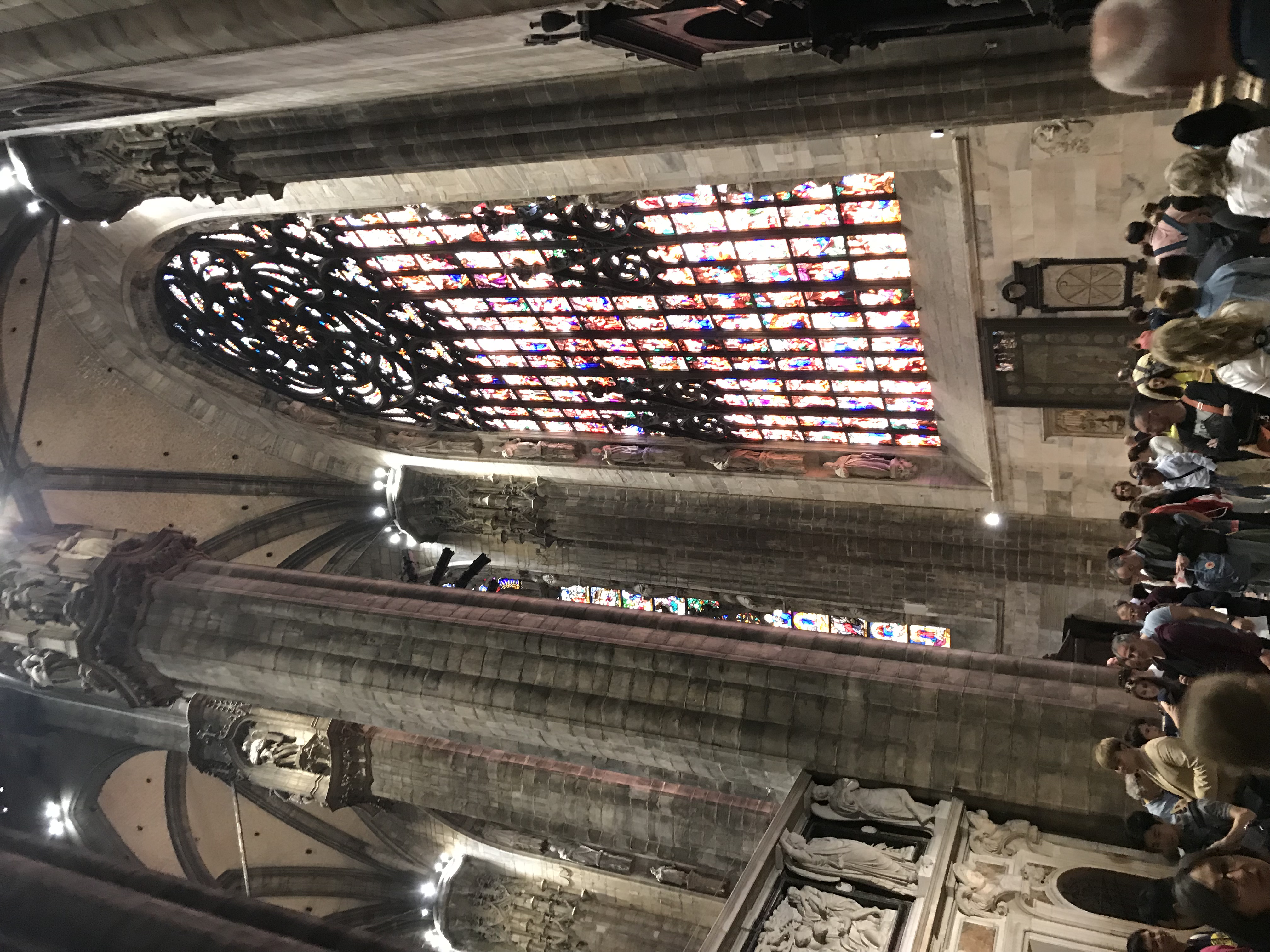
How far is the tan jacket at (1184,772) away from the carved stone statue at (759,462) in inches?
305

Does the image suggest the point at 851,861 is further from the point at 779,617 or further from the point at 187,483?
the point at 187,483

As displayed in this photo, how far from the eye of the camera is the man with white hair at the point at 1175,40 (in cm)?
239

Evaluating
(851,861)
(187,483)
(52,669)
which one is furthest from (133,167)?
(851,861)

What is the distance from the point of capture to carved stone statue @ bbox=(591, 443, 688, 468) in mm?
11945

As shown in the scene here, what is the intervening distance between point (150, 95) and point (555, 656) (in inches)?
189

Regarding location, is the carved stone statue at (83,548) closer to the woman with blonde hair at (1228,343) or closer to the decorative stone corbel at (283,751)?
the decorative stone corbel at (283,751)

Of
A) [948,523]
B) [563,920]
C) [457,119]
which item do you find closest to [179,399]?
[457,119]

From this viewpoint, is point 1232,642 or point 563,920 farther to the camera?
point 563,920

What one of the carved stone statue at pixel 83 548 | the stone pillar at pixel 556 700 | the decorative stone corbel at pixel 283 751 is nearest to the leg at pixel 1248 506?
the stone pillar at pixel 556 700

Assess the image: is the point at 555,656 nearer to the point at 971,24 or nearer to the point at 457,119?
the point at 457,119

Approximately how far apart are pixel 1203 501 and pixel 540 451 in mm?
9556

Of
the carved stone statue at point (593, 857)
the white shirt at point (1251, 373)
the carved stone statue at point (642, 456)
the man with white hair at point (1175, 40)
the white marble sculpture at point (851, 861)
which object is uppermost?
the man with white hair at point (1175, 40)

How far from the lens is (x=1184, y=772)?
3.41m

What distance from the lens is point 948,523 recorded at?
10609 millimetres
